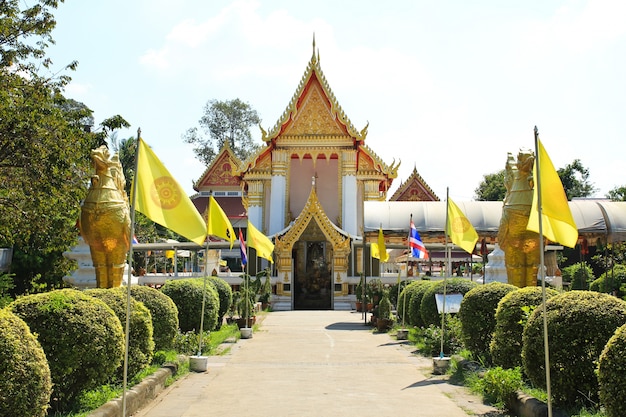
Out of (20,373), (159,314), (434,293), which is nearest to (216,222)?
(159,314)

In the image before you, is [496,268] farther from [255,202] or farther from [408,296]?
[255,202]

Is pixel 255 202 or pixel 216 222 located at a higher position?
pixel 255 202

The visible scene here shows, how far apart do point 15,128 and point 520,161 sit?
1112cm

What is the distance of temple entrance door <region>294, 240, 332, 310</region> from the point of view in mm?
29219

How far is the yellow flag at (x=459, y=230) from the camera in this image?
11.8 meters

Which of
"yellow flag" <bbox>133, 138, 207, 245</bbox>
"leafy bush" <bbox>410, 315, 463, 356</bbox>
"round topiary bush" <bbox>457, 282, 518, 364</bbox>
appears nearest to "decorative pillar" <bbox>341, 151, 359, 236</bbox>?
"leafy bush" <bbox>410, 315, 463, 356</bbox>

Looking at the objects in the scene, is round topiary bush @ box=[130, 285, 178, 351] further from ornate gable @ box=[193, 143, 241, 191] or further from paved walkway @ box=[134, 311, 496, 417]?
ornate gable @ box=[193, 143, 241, 191]

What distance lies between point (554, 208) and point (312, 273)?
23.6 meters

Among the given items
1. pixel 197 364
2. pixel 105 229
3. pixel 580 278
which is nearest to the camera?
pixel 197 364

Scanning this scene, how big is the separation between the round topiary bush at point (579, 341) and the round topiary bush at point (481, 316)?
10.5ft

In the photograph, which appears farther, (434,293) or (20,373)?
(434,293)

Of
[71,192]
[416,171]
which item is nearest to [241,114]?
[416,171]

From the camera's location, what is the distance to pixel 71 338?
20.7 feet

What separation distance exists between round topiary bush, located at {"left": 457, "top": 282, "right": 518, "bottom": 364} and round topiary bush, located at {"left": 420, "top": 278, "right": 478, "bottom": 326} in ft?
10.6
